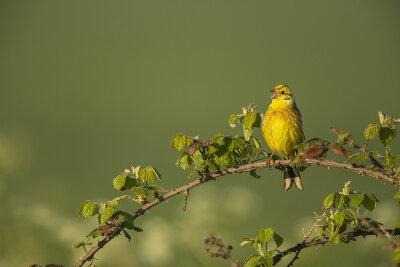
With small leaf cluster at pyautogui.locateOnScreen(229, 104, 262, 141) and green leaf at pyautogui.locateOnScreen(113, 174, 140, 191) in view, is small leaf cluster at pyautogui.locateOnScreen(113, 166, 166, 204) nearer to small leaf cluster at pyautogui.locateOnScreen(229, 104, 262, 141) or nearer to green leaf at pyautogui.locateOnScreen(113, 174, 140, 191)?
green leaf at pyautogui.locateOnScreen(113, 174, 140, 191)

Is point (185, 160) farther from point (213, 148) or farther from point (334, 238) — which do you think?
point (334, 238)

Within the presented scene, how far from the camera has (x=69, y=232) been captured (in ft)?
15.5

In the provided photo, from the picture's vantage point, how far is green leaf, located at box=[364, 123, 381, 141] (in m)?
2.64

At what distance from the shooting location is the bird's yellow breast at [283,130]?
500 centimetres

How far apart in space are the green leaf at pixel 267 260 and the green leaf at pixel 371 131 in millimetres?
699

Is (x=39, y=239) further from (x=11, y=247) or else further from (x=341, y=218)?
(x=341, y=218)

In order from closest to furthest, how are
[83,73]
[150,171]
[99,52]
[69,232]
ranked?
[150,171] → [69,232] → [83,73] → [99,52]

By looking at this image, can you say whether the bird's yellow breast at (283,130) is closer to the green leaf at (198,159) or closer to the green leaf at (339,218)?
the green leaf at (198,159)

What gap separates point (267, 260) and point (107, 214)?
0.78m

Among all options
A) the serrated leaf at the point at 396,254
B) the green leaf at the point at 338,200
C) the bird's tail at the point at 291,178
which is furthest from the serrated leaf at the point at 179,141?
the bird's tail at the point at 291,178

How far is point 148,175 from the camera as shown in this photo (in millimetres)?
2986

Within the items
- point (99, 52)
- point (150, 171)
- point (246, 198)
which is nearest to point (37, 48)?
point (99, 52)

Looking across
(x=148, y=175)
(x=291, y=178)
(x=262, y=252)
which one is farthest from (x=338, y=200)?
(x=291, y=178)

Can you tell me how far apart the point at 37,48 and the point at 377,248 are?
3730 centimetres
